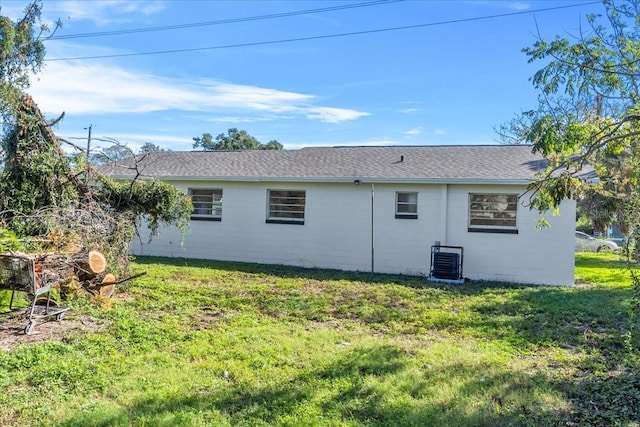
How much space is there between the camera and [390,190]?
11.9 meters

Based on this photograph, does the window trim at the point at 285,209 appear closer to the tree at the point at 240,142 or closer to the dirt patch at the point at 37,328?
the dirt patch at the point at 37,328

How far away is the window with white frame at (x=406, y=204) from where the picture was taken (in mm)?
11758

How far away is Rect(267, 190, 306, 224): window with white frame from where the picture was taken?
12.9 m

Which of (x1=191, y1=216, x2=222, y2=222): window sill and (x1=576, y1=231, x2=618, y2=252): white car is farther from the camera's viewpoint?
(x1=576, y1=231, x2=618, y2=252): white car

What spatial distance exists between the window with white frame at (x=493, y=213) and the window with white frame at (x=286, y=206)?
185 inches

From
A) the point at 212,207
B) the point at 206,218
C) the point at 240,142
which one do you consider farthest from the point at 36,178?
the point at 240,142

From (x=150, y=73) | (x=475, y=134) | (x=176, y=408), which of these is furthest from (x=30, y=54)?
(x=475, y=134)

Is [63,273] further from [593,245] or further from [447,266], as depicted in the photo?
[593,245]

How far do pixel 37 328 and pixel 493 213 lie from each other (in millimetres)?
9871

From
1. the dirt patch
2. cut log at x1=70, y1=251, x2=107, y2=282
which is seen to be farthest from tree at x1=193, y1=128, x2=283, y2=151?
the dirt patch

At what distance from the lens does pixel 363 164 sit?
43.2 ft

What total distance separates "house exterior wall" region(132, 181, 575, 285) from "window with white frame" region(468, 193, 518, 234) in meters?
0.18

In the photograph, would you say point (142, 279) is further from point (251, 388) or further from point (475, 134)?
point (475, 134)

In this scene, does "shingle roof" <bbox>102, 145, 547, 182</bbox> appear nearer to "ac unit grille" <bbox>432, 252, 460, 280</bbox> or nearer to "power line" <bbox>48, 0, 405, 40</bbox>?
"ac unit grille" <bbox>432, 252, 460, 280</bbox>
